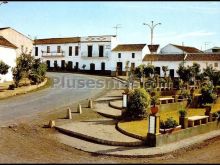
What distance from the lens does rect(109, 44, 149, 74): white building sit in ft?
182

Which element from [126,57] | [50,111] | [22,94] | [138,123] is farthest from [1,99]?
[126,57]

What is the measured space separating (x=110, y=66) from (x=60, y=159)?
45.2 m

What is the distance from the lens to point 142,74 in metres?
35.1

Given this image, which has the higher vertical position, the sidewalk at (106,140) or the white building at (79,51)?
the white building at (79,51)

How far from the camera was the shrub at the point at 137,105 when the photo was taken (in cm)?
1924

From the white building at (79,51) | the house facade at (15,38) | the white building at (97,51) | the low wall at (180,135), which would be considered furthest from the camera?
the white building at (79,51)

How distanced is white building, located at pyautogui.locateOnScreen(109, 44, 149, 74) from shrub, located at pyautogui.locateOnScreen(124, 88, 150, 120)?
35.6 metres

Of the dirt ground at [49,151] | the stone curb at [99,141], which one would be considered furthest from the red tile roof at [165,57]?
the stone curb at [99,141]

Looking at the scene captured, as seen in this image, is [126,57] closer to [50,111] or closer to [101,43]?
[101,43]

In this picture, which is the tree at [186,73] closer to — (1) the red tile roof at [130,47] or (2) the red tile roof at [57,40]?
(1) the red tile roof at [130,47]

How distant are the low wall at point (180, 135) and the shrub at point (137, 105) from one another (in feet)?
10.8

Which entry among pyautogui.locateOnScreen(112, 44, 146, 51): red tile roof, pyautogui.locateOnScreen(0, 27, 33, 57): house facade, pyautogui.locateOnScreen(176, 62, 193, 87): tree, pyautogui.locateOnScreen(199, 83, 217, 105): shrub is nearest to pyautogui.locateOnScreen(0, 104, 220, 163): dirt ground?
pyautogui.locateOnScreen(199, 83, 217, 105): shrub

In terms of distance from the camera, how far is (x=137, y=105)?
19.2m

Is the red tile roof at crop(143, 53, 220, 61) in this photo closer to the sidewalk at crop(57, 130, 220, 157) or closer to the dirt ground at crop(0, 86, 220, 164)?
the dirt ground at crop(0, 86, 220, 164)
